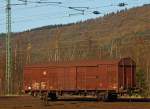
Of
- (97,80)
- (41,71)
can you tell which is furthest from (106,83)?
(41,71)

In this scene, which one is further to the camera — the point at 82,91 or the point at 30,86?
the point at 30,86

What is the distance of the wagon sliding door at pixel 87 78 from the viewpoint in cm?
4894

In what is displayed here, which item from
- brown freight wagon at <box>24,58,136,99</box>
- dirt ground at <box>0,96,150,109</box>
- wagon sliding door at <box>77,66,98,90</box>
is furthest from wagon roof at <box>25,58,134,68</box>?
dirt ground at <box>0,96,150,109</box>

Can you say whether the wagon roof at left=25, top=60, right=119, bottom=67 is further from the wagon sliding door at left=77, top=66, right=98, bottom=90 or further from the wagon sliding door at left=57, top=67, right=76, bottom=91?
the wagon sliding door at left=57, top=67, right=76, bottom=91

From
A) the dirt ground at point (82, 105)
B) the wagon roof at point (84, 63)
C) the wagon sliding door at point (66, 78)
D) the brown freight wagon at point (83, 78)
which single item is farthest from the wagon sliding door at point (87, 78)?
the dirt ground at point (82, 105)

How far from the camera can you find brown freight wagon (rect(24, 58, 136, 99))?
47.7 meters

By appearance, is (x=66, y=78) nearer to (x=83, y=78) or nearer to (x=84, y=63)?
(x=83, y=78)

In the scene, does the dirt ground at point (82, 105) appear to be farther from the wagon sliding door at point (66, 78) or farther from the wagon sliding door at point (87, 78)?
the wagon sliding door at point (66, 78)

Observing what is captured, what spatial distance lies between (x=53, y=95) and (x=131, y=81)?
8.88 m

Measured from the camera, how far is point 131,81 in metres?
48.3

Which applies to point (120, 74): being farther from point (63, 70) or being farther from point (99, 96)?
point (63, 70)

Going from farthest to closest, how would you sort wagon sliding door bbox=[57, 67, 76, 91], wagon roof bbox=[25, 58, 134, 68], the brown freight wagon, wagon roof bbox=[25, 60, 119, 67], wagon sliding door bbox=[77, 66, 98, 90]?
wagon sliding door bbox=[57, 67, 76, 91] < wagon sliding door bbox=[77, 66, 98, 90] < wagon roof bbox=[25, 60, 119, 67] < wagon roof bbox=[25, 58, 134, 68] < the brown freight wagon

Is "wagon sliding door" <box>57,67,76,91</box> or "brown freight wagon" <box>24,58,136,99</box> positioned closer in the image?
"brown freight wagon" <box>24,58,136,99</box>

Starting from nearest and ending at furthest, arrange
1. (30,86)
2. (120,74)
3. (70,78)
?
(120,74) < (70,78) < (30,86)
